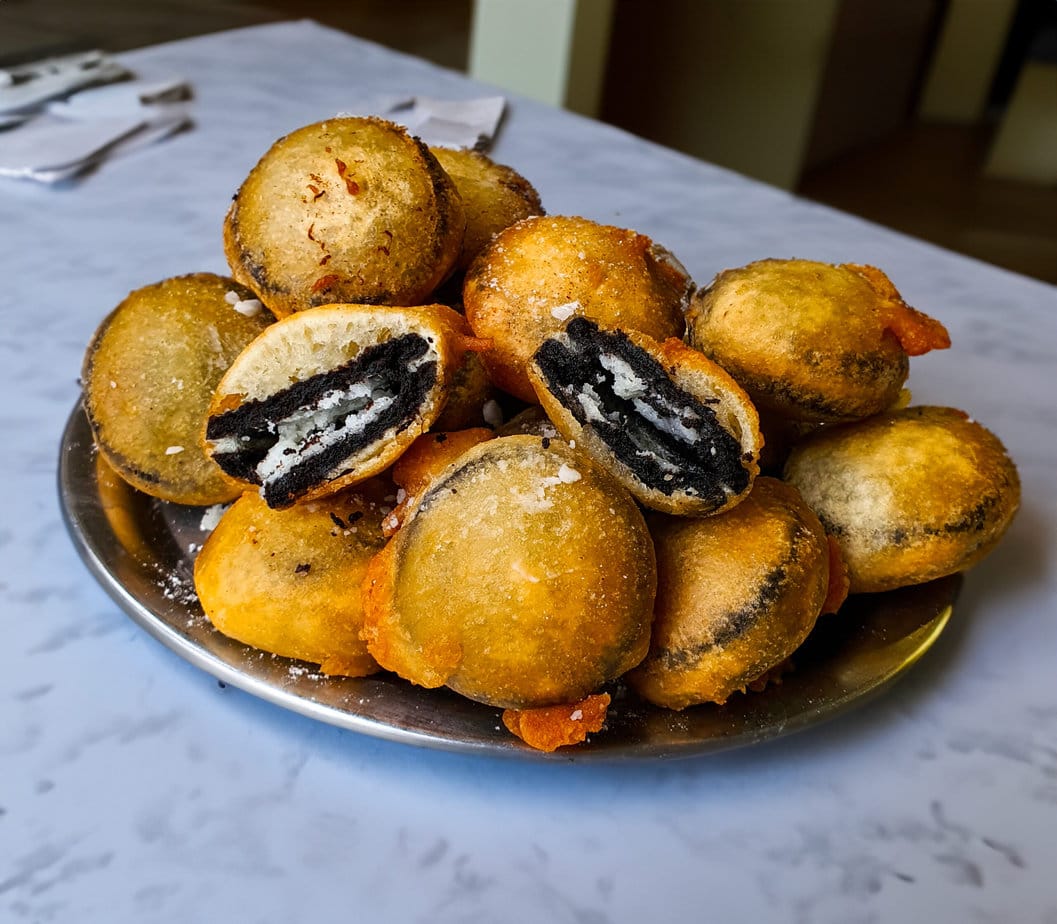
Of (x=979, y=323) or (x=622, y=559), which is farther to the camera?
(x=979, y=323)

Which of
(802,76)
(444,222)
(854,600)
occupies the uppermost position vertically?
(444,222)

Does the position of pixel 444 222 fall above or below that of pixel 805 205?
above

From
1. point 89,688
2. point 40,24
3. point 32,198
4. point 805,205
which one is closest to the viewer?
point 89,688

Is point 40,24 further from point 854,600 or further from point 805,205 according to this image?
point 854,600

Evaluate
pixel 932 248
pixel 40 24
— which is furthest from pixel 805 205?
pixel 40 24

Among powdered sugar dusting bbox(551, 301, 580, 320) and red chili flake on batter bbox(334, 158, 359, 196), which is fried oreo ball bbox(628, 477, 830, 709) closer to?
powdered sugar dusting bbox(551, 301, 580, 320)

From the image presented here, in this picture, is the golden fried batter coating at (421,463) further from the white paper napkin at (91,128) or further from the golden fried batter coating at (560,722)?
the white paper napkin at (91,128)

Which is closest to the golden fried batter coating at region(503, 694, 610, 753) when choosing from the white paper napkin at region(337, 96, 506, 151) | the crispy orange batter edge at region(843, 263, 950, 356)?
the crispy orange batter edge at region(843, 263, 950, 356)
